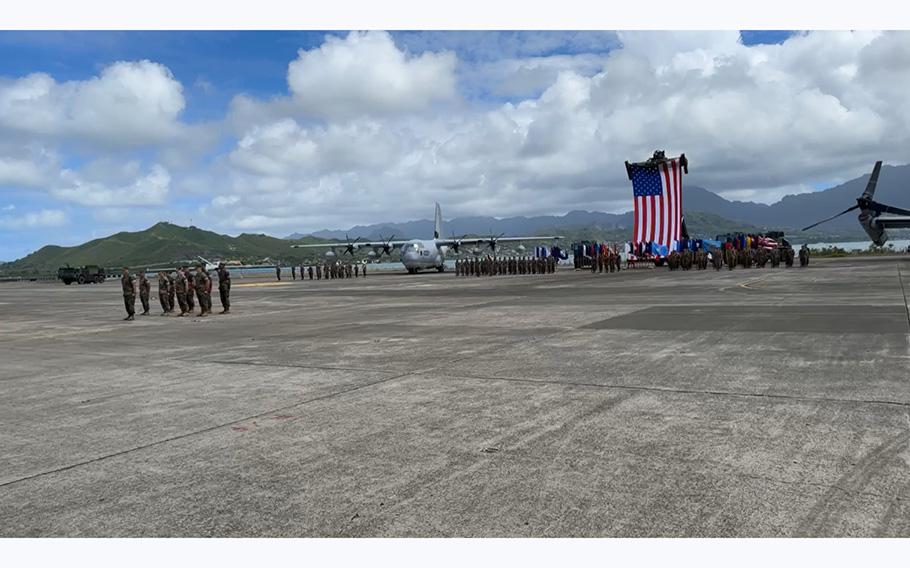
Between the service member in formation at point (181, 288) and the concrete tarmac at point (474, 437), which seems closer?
the concrete tarmac at point (474, 437)

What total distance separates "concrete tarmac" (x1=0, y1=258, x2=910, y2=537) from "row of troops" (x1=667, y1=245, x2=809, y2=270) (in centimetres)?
3390

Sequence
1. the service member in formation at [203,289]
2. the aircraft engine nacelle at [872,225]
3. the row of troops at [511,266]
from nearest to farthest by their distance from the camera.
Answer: the service member in formation at [203,289] → the row of troops at [511,266] → the aircraft engine nacelle at [872,225]

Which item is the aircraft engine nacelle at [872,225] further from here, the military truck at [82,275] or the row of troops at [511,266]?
the military truck at [82,275]

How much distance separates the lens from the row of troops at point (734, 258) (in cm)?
4297

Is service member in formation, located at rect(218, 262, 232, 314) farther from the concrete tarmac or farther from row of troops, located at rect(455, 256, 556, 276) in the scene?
row of troops, located at rect(455, 256, 556, 276)

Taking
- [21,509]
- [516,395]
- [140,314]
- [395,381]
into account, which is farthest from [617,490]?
[140,314]

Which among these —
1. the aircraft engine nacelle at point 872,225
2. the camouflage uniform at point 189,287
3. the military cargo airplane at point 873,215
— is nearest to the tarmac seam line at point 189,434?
the camouflage uniform at point 189,287

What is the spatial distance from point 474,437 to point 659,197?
159 ft

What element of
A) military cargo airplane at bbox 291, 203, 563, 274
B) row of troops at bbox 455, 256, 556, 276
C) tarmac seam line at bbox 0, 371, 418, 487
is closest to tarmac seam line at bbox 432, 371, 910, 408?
tarmac seam line at bbox 0, 371, 418, 487

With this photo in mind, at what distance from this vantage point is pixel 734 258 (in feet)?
144

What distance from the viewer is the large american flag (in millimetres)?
49438

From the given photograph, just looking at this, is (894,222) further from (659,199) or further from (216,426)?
(216,426)

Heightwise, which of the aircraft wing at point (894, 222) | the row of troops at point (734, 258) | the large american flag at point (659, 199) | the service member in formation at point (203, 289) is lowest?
the row of troops at point (734, 258)

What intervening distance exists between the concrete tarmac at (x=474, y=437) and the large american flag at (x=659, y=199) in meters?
39.6
